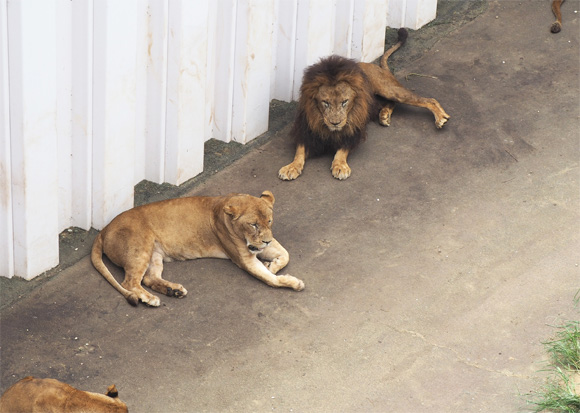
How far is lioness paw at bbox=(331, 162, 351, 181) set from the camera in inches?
336

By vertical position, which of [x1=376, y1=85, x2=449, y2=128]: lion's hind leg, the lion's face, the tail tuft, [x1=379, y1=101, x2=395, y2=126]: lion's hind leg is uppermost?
the tail tuft

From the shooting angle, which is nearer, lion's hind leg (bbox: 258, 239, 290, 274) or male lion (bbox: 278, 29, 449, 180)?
lion's hind leg (bbox: 258, 239, 290, 274)

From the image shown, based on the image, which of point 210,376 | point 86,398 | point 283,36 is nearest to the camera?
point 86,398

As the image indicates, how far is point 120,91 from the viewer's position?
24.6ft

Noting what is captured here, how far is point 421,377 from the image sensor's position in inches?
252

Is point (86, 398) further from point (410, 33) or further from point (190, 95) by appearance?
point (410, 33)

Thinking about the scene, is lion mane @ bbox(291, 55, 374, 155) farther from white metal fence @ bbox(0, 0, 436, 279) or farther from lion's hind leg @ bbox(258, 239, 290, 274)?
lion's hind leg @ bbox(258, 239, 290, 274)

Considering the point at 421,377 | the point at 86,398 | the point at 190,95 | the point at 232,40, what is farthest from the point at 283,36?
the point at 86,398

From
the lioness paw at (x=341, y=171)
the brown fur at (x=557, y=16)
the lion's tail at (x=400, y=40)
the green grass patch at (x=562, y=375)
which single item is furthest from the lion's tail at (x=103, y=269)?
the brown fur at (x=557, y=16)

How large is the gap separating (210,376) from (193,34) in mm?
2834

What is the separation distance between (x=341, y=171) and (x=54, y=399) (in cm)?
387

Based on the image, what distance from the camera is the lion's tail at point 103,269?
22.9ft

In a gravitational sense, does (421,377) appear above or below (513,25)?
below

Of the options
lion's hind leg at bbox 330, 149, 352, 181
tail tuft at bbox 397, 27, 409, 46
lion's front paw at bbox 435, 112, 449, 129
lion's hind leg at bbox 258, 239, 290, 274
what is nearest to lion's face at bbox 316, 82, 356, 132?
lion's hind leg at bbox 330, 149, 352, 181
